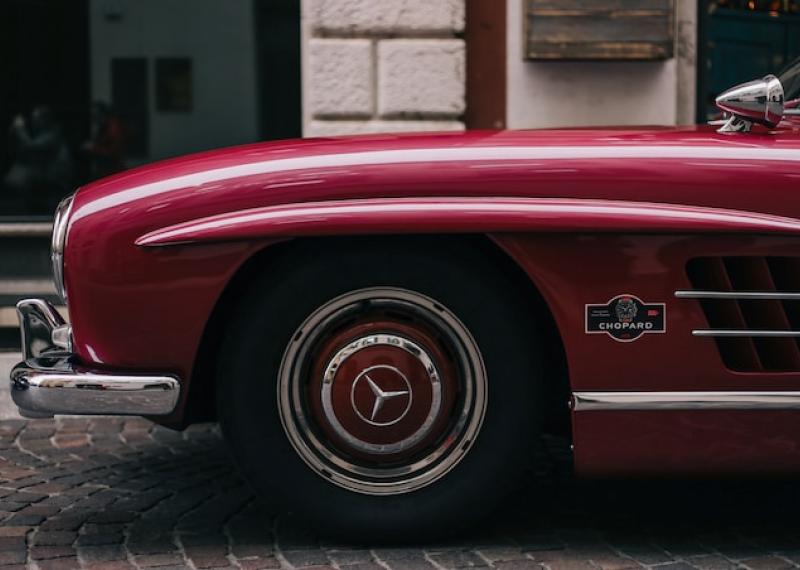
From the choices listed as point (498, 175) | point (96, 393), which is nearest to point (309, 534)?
point (96, 393)

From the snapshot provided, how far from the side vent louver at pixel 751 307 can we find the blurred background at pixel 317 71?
4709 millimetres

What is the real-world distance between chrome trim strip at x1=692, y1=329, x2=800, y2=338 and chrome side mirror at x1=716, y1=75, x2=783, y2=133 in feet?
1.82

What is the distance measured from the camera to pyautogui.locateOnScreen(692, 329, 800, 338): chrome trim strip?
3.35 meters

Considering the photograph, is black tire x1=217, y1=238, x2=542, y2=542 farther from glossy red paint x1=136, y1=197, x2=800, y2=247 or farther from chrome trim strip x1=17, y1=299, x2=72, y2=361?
chrome trim strip x1=17, y1=299, x2=72, y2=361

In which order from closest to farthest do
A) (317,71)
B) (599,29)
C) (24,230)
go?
(599,29), (317,71), (24,230)

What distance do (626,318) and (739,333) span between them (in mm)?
281

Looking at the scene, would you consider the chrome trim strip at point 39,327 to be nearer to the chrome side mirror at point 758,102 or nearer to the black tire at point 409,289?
the black tire at point 409,289

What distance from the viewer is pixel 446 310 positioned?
3.43 metres

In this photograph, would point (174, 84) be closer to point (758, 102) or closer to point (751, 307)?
point (758, 102)

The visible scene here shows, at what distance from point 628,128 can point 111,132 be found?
17.5 ft

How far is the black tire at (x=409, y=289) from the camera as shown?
3420 mm

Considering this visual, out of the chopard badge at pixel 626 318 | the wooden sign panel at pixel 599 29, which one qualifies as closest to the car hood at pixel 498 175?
the chopard badge at pixel 626 318

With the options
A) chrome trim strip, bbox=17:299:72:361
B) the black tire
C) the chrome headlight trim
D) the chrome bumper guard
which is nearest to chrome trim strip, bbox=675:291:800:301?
the black tire

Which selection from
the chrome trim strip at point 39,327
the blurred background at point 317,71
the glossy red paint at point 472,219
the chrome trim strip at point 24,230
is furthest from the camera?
the chrome trim strip at point 24,230
